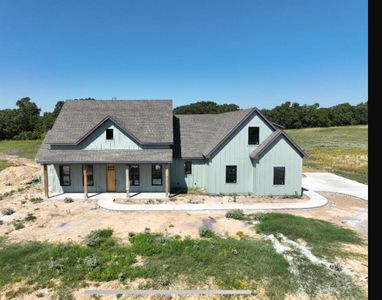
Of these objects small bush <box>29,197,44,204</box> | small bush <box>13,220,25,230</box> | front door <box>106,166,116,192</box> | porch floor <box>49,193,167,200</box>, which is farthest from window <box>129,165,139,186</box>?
small bush <box>13,220,25,230</box>

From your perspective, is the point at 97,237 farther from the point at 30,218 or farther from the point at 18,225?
the point at 30,218

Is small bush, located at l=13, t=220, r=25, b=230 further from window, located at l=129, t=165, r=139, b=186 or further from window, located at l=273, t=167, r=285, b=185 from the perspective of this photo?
window, located at l=273, t=167, r=285, b=185

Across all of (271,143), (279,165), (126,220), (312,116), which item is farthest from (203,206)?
(312,116)

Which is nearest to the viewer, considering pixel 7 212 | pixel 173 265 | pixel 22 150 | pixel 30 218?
pixel 173 265
